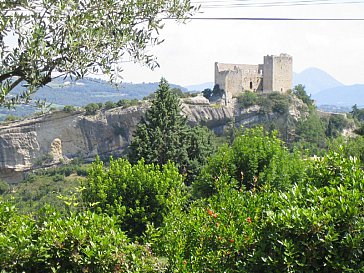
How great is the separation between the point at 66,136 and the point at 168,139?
59945 mm

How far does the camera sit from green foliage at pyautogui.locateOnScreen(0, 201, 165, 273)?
22.9 feet

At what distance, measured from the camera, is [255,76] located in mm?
82438

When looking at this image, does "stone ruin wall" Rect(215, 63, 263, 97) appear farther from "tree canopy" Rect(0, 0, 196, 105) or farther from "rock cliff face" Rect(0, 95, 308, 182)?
"tree canopy" Rect(0, 0, 196, 105)

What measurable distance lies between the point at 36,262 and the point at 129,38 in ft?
10.9

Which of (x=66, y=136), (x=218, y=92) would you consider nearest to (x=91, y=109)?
(x=66, y=136)

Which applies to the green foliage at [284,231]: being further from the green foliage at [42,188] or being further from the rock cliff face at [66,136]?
the rock cliff face at [66,136]

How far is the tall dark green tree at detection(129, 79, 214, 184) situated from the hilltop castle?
1874 inches

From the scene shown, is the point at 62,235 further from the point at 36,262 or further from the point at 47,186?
the point at 47,186

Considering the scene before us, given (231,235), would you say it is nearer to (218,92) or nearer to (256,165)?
(256,165)

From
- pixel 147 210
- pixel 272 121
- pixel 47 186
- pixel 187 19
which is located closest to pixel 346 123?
pixel 272 121

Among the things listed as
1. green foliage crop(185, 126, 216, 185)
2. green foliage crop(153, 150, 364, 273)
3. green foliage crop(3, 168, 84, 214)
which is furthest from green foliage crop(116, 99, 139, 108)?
green foliage crop(153, 150, 364, 273)

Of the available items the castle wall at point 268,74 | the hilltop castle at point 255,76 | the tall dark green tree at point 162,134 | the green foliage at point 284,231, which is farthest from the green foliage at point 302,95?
the green foliage at point 284,231

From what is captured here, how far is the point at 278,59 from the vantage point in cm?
7931

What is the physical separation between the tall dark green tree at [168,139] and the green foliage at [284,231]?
21.3 metres
